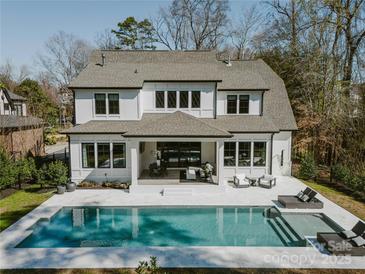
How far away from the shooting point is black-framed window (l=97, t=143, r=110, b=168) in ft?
59.8

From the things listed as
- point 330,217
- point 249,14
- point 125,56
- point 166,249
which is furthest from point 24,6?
point 249,14

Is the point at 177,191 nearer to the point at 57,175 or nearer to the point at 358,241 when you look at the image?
the point at 57,175

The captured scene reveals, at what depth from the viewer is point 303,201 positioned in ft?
46.2

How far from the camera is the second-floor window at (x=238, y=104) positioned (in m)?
20.2

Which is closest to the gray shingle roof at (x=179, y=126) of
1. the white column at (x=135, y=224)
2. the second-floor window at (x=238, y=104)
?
the second-floor window at (x=238, y=104)

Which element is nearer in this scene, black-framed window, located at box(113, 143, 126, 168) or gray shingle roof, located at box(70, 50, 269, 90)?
black-framed window, located at box(113, 143, 126, 168)

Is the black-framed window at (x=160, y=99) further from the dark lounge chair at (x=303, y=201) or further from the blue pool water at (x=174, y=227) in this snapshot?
the dark lounge chair at (x=303, y=201)

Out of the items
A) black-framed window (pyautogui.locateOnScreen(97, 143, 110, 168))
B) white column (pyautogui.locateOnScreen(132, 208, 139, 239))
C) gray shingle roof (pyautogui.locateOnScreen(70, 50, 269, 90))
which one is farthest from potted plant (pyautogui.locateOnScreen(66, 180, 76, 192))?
gray shingle roof (pyautogui.locateOnScreen(70, 50, 269, 90))

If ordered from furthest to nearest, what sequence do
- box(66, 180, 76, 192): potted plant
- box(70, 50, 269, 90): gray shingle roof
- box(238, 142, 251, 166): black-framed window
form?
1. box(70, 50, 269, 90): gray shingle roof
2. box(238, 142, 251, 166): black-framed window
3. box(66, 180, 76, 192): potted plant

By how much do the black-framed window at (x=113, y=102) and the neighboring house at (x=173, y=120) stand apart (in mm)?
74

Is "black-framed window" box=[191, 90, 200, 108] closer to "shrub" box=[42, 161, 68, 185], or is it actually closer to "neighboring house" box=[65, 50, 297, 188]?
"neighboring house" box=[65, 50, 297, 188]

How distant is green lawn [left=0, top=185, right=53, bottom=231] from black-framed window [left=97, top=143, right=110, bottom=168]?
3717 mm

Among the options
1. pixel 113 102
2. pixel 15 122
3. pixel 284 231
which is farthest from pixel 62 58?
pixel 284 231

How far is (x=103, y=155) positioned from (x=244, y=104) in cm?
1155
